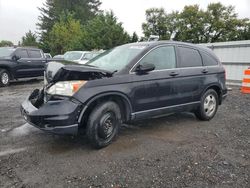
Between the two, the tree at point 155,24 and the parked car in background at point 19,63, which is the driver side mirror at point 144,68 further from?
the tree at point 155,24

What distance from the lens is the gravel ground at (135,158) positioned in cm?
329

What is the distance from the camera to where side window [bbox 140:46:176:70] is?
190 inches

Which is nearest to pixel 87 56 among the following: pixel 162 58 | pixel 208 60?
pixel 208 60

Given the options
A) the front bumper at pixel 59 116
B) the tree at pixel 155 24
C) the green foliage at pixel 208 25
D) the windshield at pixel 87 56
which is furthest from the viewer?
the tree at pixel 155 24

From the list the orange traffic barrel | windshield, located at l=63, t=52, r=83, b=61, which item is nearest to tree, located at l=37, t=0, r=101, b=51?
windshield, located at l=63, t=52, r=83, b=61

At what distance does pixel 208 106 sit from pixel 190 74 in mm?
1069

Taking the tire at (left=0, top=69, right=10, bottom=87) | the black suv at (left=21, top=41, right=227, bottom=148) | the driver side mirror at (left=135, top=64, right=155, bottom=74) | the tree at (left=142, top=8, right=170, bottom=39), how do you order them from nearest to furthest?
1. the black suv at (left=21, top=41, right=227, bottom=148)
2. the driver side mirror at (left=135, top=64, right=155, bottom=74)
3. the tire at (left=0, top=69, right=10, bottom=87)
4. the tree at (left=142, top=8, right=170, bottom=39)

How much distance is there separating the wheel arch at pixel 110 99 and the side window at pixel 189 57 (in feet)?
5.46

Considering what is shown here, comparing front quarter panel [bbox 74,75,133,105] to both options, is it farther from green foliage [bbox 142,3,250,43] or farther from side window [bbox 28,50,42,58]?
green foliage [bbox 142,3,250,43]

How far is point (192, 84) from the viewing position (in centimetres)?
555

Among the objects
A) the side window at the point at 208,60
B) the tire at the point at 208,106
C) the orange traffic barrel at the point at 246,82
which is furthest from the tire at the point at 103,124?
the orange traffic barrel at the point at 246,82

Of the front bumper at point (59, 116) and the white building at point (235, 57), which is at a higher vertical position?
the white building at point (235, 57)

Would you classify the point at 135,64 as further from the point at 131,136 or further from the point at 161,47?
the point at 131,136

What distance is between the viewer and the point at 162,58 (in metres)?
5.07
